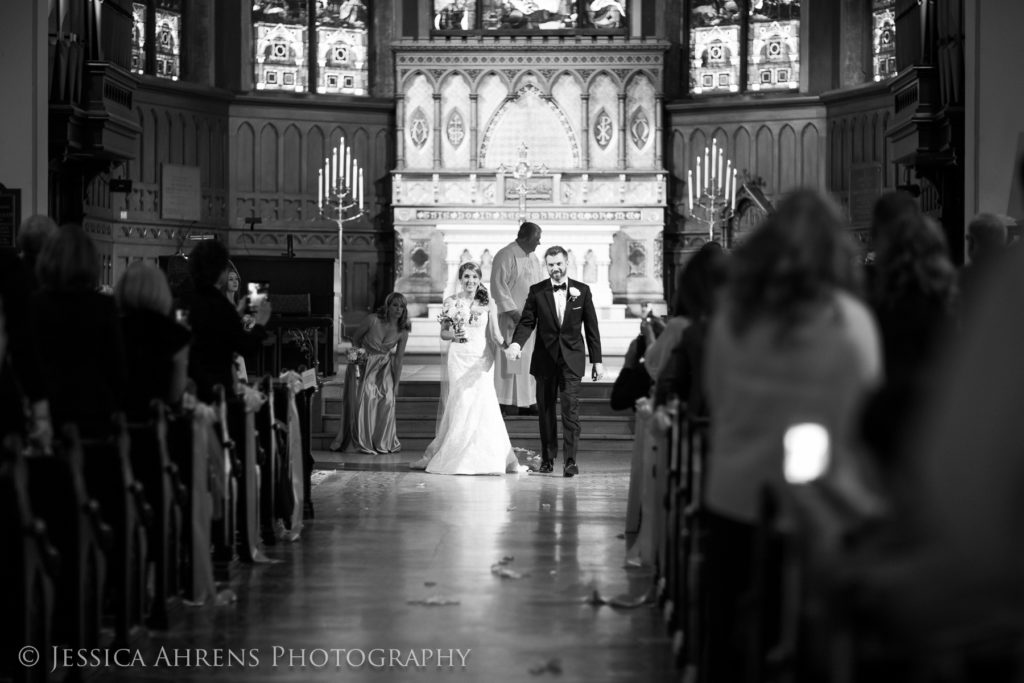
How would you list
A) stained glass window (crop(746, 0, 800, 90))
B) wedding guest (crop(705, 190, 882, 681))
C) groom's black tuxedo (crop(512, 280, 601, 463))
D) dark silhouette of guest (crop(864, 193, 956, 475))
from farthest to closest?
stained glass window (crop(746, 0, 800, 90))
groom's black tuxedo (crop(512, 280, 601, 463))
dark silhouette of guest (crop(864, 193, 956, 475))
wedding guest (crop(705, 190, 882, 681))

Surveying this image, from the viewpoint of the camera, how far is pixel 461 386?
11617 mm

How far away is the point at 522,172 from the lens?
800 inches

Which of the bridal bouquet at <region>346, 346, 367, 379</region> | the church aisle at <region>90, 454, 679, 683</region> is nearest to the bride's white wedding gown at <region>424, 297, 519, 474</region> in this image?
the church aisle at <region>90, 454, 679, 683</region>

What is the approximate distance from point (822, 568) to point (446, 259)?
17.7 m

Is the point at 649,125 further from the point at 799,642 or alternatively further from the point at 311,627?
the point at 799,642

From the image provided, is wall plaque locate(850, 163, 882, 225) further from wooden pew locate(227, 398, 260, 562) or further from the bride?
wooden pew locate(227, 398, 260, 562)

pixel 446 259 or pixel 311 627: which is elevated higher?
pixel 446 259

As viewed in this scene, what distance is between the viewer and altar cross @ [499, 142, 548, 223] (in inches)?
800

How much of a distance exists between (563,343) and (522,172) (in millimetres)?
9453

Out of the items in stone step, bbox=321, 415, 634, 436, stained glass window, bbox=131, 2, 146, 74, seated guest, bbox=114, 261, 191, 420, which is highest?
stained glass window, bbox=131, 2, 146, 74

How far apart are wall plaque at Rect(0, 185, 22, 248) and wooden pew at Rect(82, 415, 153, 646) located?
22.6 ft

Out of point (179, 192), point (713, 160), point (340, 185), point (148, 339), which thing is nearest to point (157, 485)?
point (148, 339)

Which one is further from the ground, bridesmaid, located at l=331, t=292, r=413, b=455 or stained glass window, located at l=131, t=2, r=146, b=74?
stained glass window, located at l=131, t=2, r=146, b=74

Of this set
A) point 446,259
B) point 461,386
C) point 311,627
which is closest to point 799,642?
point 311,627
